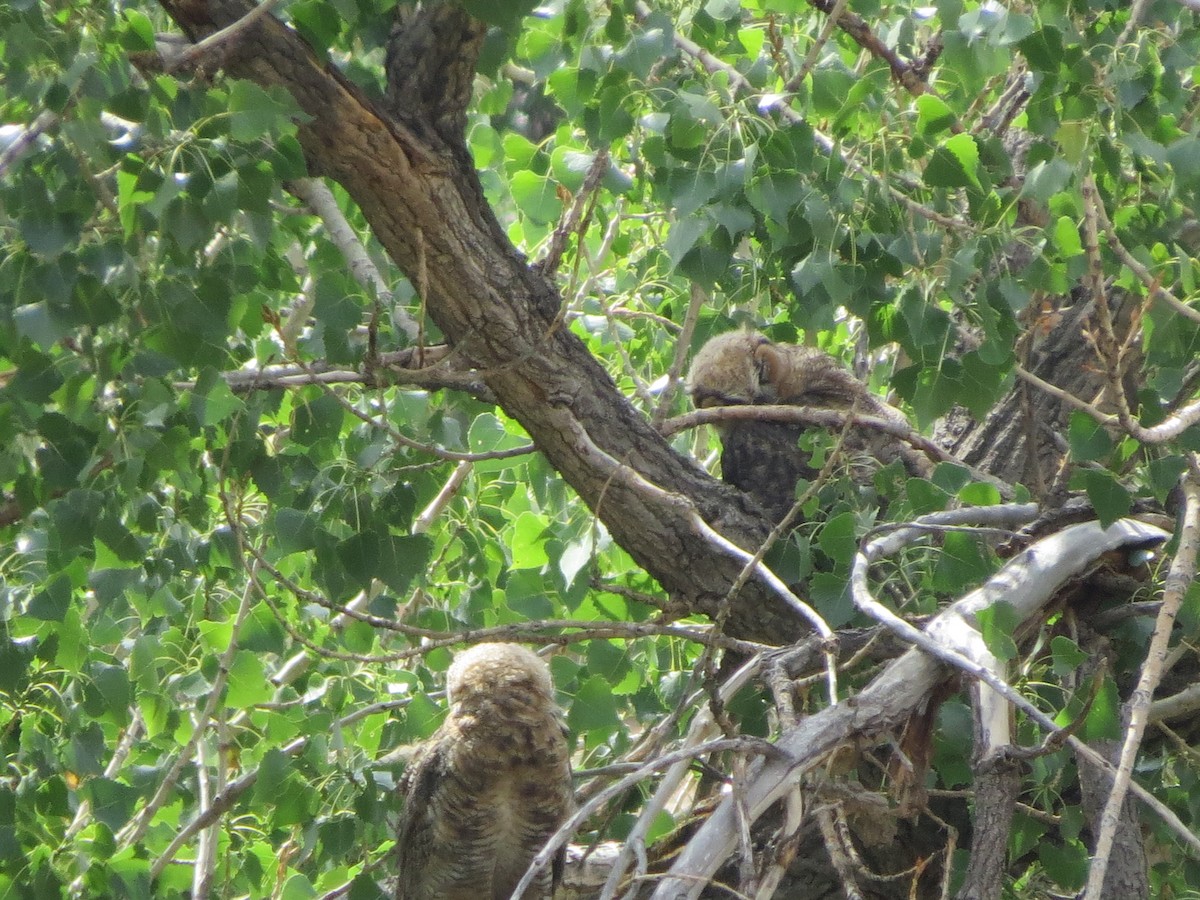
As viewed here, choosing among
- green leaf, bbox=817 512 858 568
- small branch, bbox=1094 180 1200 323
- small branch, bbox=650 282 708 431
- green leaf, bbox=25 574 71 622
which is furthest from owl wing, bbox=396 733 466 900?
small branch, bbox=1094 180 1200 323

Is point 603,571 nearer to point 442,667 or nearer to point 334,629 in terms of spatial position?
point 442,667

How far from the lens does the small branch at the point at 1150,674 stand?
1565 mm

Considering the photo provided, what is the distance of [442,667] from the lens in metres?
3.13

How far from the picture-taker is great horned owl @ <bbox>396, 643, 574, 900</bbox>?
2549 mm

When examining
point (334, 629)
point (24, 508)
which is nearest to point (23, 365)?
point (24, 508)

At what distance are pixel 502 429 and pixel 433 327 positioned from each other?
36cm

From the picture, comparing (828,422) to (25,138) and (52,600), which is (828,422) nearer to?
(52,600)

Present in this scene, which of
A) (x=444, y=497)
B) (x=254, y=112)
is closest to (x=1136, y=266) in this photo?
(x=254, y=112)

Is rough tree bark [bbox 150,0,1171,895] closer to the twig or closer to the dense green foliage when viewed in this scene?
the dense green foliage

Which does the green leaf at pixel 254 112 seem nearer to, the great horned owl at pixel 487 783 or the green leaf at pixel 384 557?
the green leaf at pixel 384 557

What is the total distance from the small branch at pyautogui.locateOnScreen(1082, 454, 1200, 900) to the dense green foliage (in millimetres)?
84

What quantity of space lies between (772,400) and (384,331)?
160cm

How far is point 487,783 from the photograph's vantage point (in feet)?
8.38

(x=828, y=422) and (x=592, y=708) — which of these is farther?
(x=828, y=422)
